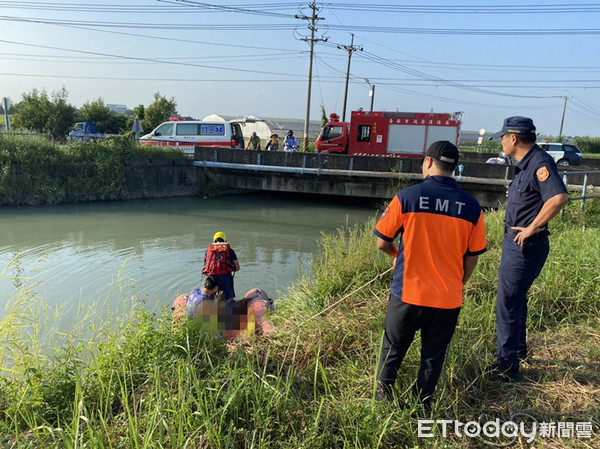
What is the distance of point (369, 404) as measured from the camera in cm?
246

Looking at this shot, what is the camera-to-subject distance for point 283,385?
2693 millimetres

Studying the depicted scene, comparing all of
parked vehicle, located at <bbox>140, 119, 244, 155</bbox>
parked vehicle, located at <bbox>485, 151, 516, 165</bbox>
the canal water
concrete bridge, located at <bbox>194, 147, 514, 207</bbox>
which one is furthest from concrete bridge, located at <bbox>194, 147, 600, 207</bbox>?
parked vehicle, located at <bbox>140, 119, 244, 155</bbox>

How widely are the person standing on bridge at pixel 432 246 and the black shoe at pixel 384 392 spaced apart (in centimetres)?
35

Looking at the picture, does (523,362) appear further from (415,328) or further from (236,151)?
(236,151)

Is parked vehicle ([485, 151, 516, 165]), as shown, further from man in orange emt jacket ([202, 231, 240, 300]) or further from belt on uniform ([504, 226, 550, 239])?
belt on uniform ([504, 226, 550, 239])

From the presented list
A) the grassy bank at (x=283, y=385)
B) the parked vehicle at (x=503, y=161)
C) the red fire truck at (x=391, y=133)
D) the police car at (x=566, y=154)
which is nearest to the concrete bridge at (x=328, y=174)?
the parked vehicle at (x=503, y=161)

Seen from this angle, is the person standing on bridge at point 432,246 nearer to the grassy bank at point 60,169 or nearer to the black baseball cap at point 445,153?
the black baseball cap at point 445,153

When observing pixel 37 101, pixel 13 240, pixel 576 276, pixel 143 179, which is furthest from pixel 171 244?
pixel 37 101

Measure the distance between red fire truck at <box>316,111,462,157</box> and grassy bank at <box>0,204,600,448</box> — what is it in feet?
54.3

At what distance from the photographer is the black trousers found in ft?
7.54

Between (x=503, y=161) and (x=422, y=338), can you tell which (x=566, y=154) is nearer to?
(x=503, y=161)

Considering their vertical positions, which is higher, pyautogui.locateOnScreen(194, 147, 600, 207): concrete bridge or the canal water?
pyautogui.locateOnScreen(194, 147, 600, 207): concrete bridge

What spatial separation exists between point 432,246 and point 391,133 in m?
18.7

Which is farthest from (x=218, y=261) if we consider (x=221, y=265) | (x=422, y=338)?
(x=422, y=338)
